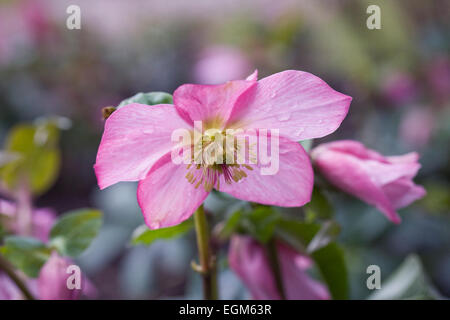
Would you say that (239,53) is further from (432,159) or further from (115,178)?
(115,178)

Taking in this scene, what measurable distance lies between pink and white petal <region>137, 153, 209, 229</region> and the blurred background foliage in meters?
0.08

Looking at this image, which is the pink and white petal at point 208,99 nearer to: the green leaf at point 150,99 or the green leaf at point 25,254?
the green leaf at point 150,99

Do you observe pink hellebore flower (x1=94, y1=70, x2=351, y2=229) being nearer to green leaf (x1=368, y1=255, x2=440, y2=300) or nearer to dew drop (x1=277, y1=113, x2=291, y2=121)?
dew drop (x1=277, y1=113, x2=291, y2=121)

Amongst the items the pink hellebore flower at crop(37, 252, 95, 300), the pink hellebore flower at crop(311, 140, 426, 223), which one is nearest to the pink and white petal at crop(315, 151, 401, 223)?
the pink hellebore flower at crop(311, 140, 426, 223)

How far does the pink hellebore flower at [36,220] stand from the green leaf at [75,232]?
7cm

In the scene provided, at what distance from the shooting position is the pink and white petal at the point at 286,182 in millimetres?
279

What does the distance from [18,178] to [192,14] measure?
4.14 feet

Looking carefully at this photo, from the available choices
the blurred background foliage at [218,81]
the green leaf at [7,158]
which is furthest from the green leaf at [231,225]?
the green leaf at [7,158]

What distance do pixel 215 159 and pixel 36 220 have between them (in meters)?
0.26

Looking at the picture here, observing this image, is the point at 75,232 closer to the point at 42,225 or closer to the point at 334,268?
the point at 42,225

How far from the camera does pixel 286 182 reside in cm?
28

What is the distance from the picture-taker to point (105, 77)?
52.4 inches

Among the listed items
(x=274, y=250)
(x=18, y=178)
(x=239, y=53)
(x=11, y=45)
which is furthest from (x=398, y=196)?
(x=11, y=45)

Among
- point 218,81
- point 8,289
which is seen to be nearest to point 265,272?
point 8,289
